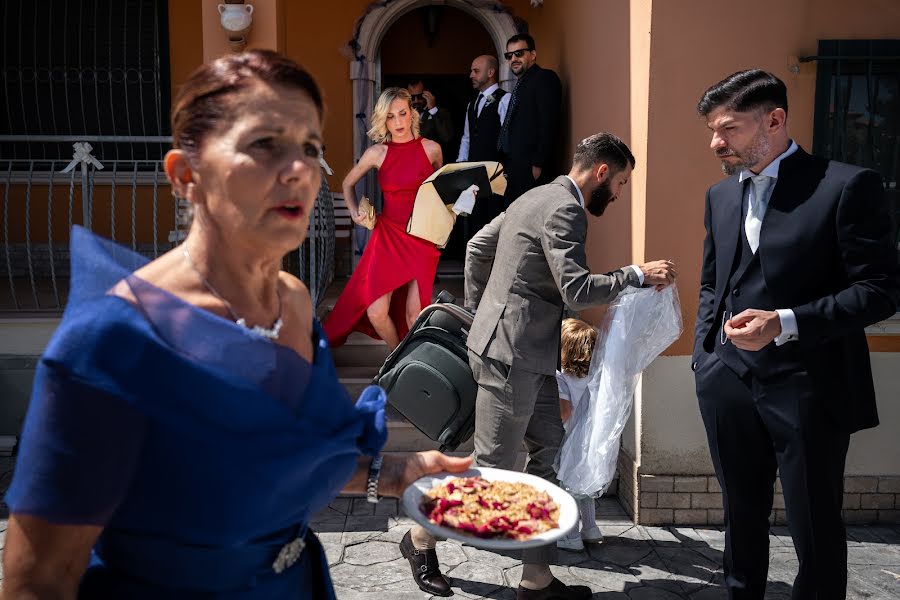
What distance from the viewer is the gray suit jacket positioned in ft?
10.9

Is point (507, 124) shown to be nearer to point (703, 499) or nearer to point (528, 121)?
point (528, 121)

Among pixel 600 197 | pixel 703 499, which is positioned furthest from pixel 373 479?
pixel 703 499

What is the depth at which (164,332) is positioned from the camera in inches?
45.5

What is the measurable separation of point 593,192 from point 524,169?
2.97 metres

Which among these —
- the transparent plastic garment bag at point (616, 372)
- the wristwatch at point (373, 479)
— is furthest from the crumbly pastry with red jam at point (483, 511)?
the transparent plastic garment bag at point (616, 372)

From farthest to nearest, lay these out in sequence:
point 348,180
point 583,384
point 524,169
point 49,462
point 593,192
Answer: point 524,169, point 348,180, point 583,384, point 593,192, point 49,462

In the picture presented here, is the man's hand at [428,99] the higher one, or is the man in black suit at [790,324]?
the man's hand at [428,99]

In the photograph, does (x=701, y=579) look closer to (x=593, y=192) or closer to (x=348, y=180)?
(x=593, y=192)

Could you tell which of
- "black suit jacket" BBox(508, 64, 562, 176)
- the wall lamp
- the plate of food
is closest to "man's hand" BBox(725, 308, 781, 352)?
the plate of food

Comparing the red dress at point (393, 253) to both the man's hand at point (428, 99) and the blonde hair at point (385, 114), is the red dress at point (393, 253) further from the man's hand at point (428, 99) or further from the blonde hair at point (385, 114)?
the man's hand at point (428, 99)

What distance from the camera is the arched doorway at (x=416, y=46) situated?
8273mm

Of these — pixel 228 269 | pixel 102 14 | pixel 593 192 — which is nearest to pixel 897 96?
pixel 593 192

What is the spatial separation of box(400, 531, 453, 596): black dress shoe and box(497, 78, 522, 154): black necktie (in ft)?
12.2

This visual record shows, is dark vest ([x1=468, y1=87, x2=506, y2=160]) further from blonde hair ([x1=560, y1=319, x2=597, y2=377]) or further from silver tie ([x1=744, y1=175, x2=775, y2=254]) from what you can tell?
silver tie ([x1=744, y1=175, x2=775, y2=254])
